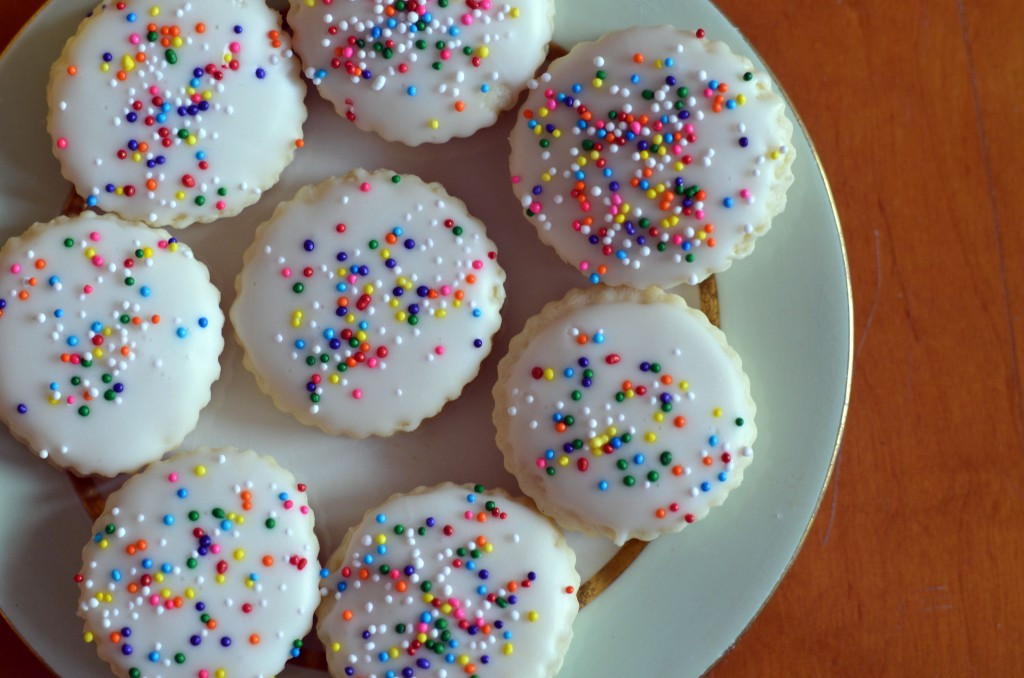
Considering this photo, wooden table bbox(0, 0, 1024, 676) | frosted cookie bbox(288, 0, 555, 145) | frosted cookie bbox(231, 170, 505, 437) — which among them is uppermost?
frosted cookie bbox(288, 0, 555, 145)

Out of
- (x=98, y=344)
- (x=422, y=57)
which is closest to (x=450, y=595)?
(x=98, y=344)

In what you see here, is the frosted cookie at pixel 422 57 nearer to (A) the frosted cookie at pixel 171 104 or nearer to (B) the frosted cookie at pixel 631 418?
(A) the frosted cookie at pixel 171 104

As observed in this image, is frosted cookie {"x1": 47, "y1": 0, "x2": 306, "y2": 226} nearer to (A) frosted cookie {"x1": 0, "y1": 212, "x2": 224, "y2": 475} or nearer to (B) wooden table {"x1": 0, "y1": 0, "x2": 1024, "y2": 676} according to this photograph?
(A) frosted cookie {"x1": 0, "y1": 212, "x2": 224, "y2": 475}

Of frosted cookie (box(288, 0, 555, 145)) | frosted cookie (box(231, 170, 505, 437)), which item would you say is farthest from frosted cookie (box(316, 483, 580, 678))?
frosted cookie (box(288, 0, 555, 145))

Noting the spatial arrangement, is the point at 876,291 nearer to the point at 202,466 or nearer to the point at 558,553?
the point at 558,553

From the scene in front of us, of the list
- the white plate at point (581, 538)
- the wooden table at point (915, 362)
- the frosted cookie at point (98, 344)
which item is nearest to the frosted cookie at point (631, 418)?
the white plate at point (581, 538)
